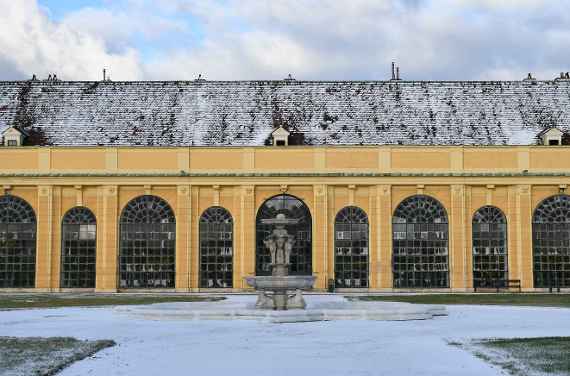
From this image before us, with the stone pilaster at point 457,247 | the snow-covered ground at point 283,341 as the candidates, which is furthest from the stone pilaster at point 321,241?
the snow-covered ground at point 283,341

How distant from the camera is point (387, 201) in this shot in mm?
55438

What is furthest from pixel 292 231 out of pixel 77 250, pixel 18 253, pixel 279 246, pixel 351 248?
pixel 279 246

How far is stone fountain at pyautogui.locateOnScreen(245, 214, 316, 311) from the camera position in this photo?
3306 centimetres

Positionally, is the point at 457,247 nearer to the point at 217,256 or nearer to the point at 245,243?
the point at 245,243

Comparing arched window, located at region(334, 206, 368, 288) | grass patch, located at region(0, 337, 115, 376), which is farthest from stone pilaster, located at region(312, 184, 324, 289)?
grass patch, located at region(0, 337, 115, 376)

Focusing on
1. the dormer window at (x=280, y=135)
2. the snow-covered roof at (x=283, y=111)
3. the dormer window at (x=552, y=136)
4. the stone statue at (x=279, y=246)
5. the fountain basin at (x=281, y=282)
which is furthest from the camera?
the snow-covered roof at (x=283, y=111)

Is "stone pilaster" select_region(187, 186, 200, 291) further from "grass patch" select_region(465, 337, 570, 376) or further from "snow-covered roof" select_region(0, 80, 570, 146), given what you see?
"grass patch" select_region(465, 337, 570, 376)

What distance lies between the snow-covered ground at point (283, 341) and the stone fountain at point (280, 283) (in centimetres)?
399

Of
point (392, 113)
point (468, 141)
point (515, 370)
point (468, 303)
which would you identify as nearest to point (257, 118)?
point (392, 113)

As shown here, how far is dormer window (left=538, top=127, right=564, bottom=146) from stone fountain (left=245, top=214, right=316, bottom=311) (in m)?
24.8

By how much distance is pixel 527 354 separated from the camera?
20.0 metres

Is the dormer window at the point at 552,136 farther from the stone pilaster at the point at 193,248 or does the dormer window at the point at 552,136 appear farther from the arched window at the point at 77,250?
the arched window at the point at 77,250

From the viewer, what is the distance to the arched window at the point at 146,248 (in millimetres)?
55469

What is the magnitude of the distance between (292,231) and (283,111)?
799 centimetres
